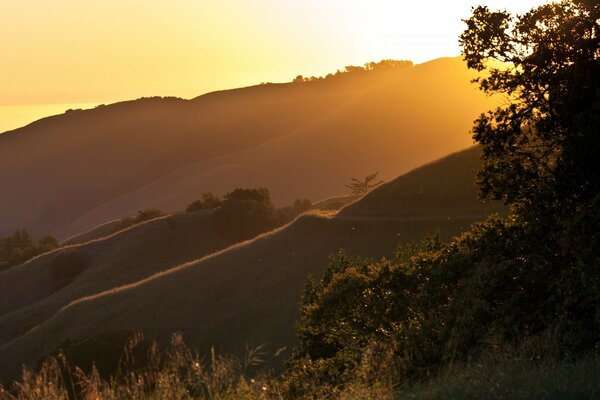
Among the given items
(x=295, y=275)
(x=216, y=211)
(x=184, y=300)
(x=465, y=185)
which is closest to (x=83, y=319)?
Result: (x=184, y=300)

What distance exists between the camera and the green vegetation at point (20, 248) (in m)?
118

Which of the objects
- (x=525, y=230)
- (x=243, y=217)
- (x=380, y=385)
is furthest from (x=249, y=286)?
(x=380, y=385)

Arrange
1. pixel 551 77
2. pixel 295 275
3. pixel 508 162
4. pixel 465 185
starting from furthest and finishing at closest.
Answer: pixel 465 185
pixel 295 275
pixel 508 162
pixel 551 77

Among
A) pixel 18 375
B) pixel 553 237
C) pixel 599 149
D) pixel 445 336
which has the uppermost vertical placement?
pixel 599 149

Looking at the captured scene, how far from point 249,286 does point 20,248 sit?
97.6 metres

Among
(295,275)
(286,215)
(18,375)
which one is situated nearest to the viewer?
(18,375)

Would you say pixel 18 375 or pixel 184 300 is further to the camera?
pixel 184 300

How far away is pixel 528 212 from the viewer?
19641 mm

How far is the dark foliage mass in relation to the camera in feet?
57.2

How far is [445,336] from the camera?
18.6m

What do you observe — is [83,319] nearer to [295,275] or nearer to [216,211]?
[295,275]

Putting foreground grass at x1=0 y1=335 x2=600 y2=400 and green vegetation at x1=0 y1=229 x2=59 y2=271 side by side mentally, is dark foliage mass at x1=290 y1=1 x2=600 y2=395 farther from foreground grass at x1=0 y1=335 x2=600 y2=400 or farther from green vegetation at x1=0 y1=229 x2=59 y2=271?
green vegetation at x1=0 y1=229 x2=59 y2=271

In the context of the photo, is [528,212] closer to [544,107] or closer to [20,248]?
[544,107]

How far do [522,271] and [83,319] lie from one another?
4955 cm
